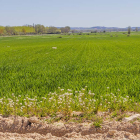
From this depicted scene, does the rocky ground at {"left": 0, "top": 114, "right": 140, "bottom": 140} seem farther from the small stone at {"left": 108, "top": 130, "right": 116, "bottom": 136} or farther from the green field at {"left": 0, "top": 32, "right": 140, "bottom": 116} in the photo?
the green field at {"left": 0, "top": 32, "right": 140, "bottom": 116}

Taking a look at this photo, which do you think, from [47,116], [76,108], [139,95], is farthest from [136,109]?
[47,116]

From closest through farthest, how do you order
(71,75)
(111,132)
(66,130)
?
(111,132) < (66,130) < (71,75)

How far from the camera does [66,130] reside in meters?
4.88

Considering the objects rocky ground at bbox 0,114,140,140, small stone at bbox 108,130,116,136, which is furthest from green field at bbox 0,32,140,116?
small stone at bbox 108,130,116,136

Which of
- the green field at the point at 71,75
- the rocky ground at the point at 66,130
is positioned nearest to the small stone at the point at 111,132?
the rocky ground at the point at 66,130

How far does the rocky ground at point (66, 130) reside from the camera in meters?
4.45

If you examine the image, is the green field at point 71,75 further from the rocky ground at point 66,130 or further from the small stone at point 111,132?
the small stone at point 111,132

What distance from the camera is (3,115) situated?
5871 millimetres

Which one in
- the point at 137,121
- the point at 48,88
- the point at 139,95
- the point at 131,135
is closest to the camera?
the point at 131,135

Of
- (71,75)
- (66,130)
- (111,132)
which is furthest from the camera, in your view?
(71,75)

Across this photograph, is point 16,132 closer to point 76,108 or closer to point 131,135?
point 76,108

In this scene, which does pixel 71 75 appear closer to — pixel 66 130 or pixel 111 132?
pixel 66 130

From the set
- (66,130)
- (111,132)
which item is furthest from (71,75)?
(111,132)

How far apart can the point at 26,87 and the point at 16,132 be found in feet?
14.6
